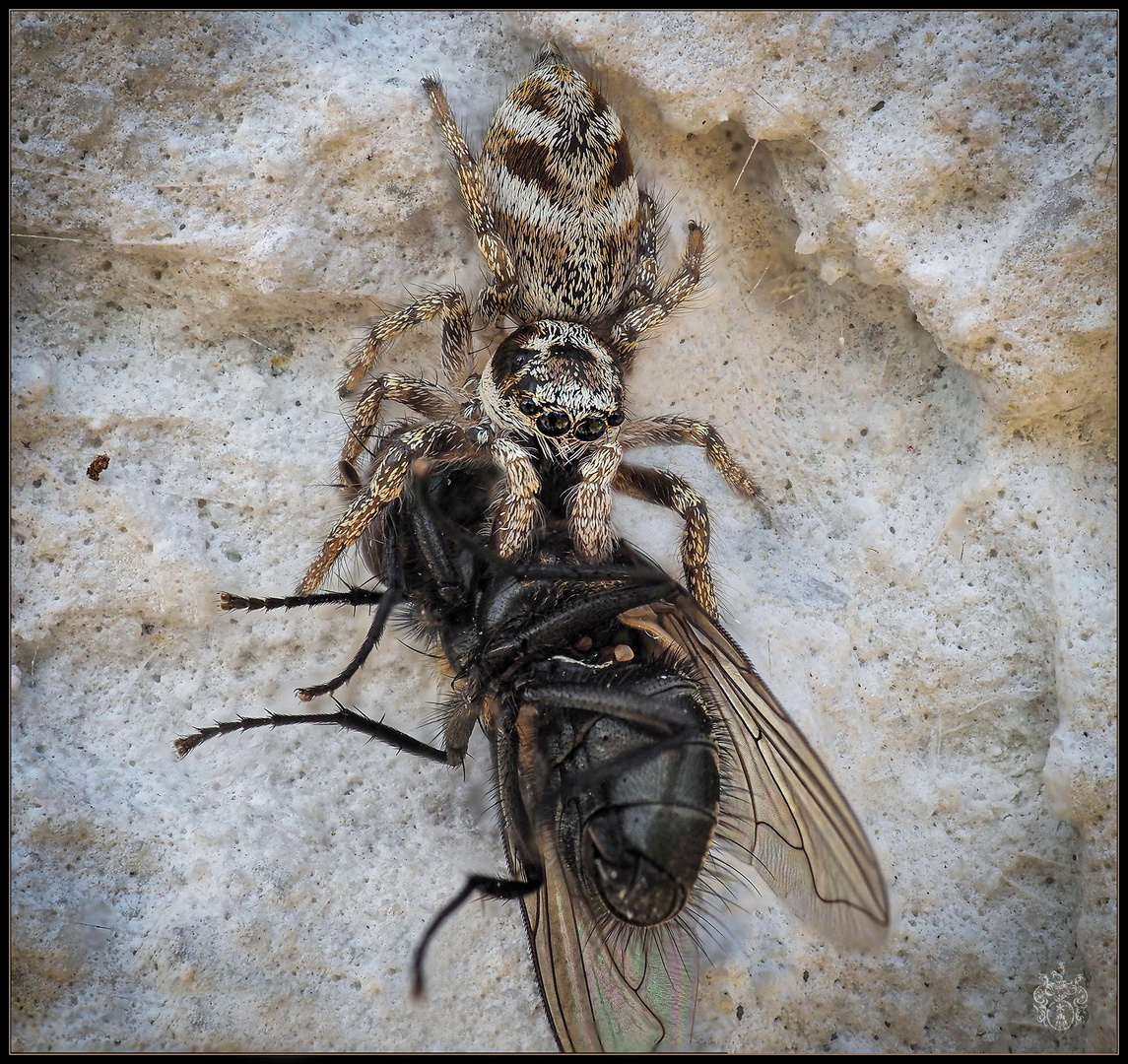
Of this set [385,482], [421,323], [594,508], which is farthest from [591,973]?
[421,323]

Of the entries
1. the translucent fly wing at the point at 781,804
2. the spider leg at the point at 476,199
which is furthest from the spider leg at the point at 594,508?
the spider leg at the point at 476,199

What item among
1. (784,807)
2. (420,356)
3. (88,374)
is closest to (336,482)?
(420,356)

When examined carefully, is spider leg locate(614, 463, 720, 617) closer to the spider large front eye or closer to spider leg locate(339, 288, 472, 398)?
the spider large front eye

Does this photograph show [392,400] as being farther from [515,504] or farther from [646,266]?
[646,266]

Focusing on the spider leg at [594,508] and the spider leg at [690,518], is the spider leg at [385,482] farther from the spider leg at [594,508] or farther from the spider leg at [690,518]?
the spider leg at [690,518]

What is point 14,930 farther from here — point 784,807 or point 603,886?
point 784,807

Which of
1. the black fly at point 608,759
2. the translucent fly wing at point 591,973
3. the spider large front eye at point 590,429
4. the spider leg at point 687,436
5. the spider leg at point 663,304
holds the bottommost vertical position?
the translucent fly wing at point 591,973
